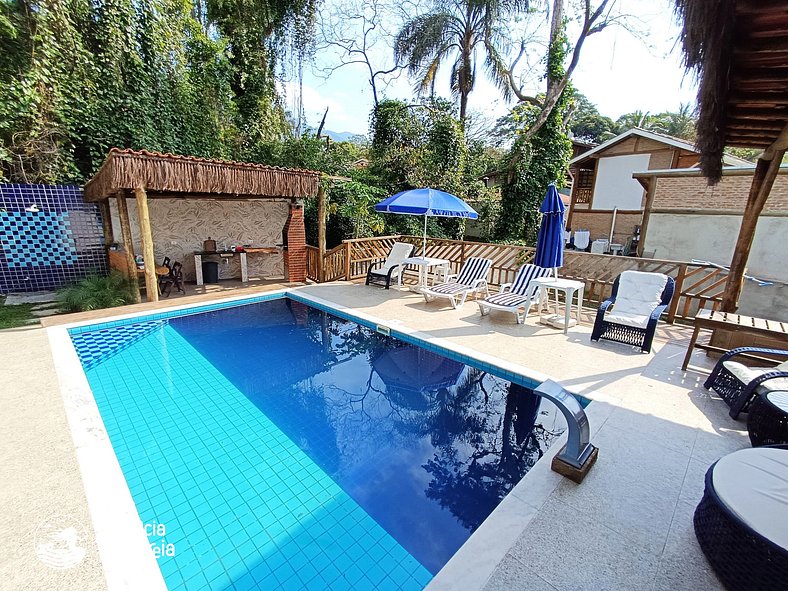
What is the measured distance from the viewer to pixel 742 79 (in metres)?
3.29

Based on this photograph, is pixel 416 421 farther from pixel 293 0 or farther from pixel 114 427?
pixel 293 0

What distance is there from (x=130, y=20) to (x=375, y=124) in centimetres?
795

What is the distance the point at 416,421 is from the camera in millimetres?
4473

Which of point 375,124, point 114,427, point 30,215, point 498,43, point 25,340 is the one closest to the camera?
point 114,427

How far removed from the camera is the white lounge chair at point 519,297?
6.85 meters

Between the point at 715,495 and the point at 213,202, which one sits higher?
the point at 213,202

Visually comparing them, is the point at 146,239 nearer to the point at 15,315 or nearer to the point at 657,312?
the point at 15,315

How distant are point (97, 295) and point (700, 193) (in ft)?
49.4

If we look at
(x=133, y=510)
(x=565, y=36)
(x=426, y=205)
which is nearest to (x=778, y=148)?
(x=426, y=205)

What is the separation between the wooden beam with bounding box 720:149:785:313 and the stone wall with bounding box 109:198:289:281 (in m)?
10.5

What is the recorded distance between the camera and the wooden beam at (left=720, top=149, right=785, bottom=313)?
4829 millimetres

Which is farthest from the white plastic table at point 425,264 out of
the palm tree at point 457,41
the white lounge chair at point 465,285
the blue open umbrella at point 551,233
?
the palm tree at point 457,41

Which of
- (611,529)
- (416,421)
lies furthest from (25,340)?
(611,529)

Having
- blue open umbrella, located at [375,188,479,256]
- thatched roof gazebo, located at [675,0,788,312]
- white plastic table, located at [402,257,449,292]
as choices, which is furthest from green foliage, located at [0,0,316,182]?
thatched roof gazebo, located at [675,0,788,312]
